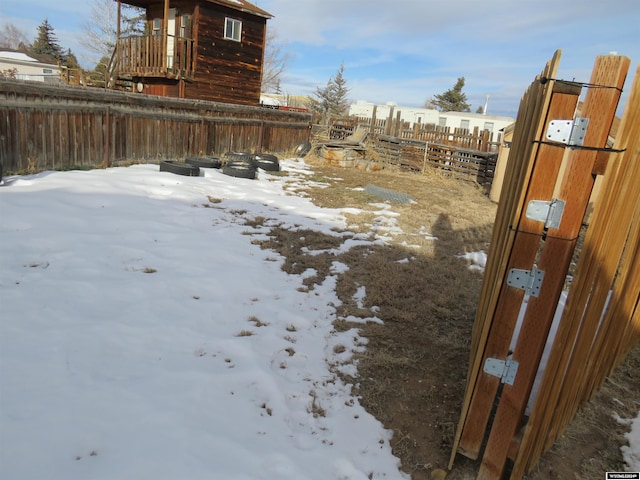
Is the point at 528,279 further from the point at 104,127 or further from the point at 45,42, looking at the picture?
the point at 45,42

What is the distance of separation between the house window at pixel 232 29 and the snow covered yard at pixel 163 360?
544 inches

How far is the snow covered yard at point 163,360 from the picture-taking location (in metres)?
2.27

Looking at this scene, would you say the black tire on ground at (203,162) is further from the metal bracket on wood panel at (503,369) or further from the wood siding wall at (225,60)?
the metal bracket on wood panel at (503,369)

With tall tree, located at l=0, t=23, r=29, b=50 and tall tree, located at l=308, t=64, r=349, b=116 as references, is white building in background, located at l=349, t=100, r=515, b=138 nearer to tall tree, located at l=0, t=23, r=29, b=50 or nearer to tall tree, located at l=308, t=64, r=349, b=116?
tall tree, located at l=308, t=64, r=349, b=116

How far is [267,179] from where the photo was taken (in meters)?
11.4

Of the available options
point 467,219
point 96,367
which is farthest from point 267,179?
point 96,367

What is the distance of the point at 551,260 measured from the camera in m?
1.96

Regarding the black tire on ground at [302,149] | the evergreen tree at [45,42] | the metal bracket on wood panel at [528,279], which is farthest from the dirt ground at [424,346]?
the evergreen tree at [45,42]

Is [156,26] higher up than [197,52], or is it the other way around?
[156,26]

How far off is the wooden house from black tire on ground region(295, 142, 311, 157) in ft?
12.6

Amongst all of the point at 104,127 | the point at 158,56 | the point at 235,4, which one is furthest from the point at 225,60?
the point at 104,127

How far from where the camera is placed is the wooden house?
16.0m

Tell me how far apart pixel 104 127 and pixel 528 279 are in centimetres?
981

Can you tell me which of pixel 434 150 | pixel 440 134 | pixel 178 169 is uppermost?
pixel 440 134
